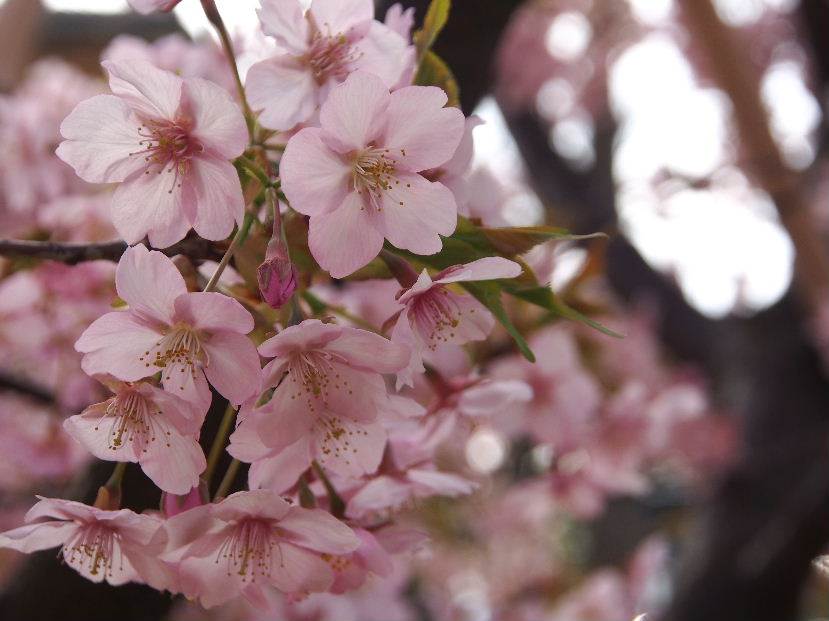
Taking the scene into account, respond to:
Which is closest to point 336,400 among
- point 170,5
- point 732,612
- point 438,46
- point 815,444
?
point 170,5

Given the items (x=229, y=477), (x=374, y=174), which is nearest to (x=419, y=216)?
(x=374, y=174)

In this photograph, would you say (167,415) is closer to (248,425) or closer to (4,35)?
(248,425)

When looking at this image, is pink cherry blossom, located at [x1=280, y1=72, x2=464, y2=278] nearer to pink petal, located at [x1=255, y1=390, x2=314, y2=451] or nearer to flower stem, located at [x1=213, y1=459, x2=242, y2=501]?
pink petal, located at [x1=255, y1=390, x2=314, y2=451]

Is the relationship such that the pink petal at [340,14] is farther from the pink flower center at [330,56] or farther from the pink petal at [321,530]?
the pink petal at [321,530]

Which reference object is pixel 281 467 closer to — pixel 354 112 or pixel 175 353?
pixel 175 353

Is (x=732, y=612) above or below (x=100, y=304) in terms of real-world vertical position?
below

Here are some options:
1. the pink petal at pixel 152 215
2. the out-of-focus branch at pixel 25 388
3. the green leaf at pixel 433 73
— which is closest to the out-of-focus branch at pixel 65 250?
the pink petal at pixel 152 215
